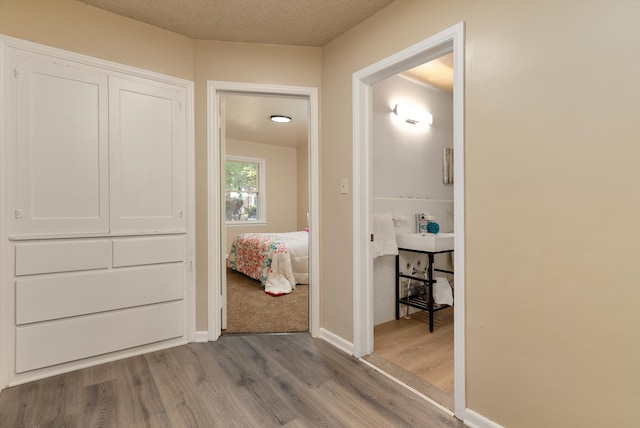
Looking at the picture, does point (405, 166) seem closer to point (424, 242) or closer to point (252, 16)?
point (424, 242)

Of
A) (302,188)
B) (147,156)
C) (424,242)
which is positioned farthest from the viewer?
(302,188)

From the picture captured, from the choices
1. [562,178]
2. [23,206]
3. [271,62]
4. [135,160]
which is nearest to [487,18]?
[562,178]

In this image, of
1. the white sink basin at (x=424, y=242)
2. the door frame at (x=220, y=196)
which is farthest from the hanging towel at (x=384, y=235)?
the door frame at (x=220, y=196)

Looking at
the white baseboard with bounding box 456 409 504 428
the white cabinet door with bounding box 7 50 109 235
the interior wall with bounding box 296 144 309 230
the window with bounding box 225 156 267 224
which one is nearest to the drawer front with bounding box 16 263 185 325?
the white cabinet door with bounding box 7 50 109 235

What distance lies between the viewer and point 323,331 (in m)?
2.70

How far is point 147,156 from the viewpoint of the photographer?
2396mm

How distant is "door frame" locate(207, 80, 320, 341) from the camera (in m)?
2.60

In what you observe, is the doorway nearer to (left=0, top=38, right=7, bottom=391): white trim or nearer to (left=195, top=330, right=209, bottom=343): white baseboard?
(left=195, top=330, right=209, bottom=343): white baseboard

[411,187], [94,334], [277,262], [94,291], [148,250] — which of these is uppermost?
[411,187]

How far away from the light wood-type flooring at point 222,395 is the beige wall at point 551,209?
519 mm

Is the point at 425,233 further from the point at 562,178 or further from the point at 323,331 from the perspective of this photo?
the point at 562,178

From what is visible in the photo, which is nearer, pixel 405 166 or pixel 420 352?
pixel 420 352

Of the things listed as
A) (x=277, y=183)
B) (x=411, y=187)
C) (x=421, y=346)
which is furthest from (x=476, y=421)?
(x=277, y=183)

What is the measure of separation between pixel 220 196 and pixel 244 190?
13.2 feet
